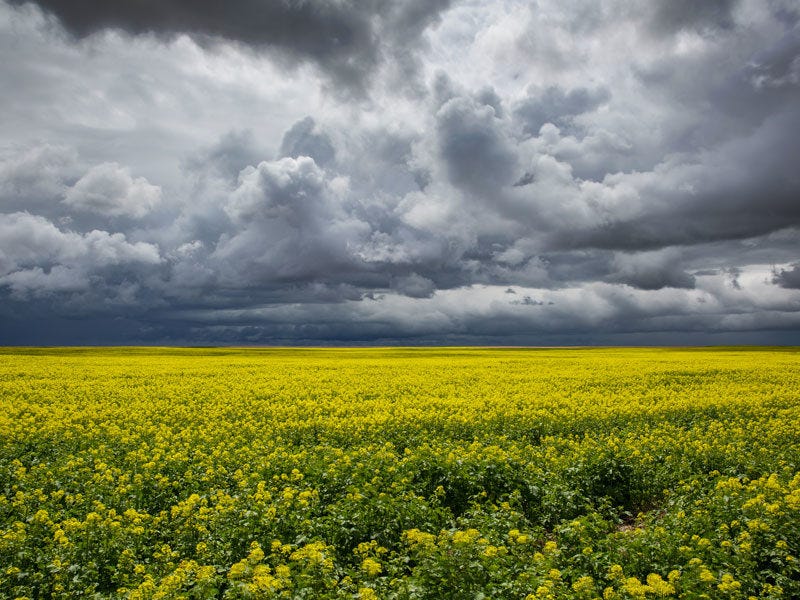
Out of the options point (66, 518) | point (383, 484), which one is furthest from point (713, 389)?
point (66, 518)

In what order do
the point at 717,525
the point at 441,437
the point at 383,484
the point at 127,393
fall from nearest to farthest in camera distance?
the point at 717,525
the point at 383,484
the point at 441,437
the point at 127,393

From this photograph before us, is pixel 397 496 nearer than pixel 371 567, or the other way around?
pixel 371 567

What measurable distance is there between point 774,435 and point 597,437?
17.1 ft

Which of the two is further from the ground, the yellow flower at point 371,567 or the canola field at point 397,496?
the yellow flower at point 371,567

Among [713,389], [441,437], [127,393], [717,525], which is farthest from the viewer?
[713,389]

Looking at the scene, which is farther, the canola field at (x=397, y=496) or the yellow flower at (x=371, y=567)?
the canola field at (x=397, y=496)

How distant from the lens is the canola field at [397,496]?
6746mm

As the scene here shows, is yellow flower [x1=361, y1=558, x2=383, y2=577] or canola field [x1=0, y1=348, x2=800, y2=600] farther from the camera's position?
canola field [x1=0, y1=348, x2=800, y2=600]

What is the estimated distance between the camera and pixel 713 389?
27031 mm

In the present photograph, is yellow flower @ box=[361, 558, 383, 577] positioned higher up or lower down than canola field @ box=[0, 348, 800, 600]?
higher up

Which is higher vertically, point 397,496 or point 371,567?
point 371,567

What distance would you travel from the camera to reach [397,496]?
1008 centimetres

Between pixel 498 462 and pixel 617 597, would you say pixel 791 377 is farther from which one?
pixel 617 597

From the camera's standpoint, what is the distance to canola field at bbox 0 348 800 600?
6746 mm
